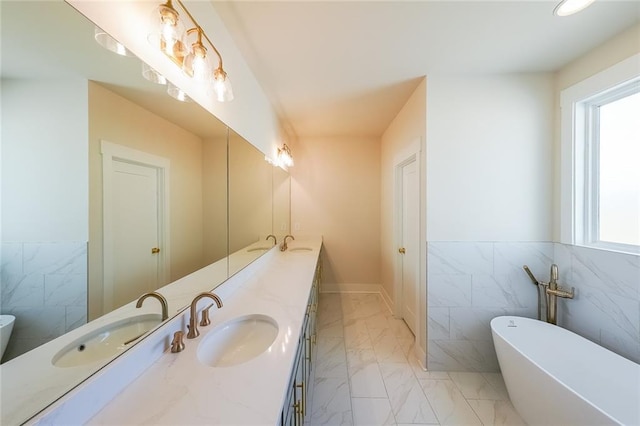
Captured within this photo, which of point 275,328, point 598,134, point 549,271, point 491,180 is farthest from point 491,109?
point 275,328

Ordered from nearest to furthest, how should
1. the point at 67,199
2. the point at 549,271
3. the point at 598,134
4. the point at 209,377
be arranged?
1. the point at 67,199
2. the point at 209,377
3. the point at 598,134
4. the point at 549,271

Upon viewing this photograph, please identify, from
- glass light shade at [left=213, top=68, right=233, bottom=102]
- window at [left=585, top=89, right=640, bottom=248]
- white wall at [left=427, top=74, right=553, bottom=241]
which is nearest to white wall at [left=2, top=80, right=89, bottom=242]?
glass light shade at [left=213, top=68, right=233, bottom=102]

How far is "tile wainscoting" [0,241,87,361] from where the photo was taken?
487 millimetres

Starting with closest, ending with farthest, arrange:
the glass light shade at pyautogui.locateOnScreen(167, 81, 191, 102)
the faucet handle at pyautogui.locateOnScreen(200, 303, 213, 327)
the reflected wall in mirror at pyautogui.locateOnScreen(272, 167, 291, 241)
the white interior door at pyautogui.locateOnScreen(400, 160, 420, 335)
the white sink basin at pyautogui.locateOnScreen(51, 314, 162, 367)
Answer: the white sink basin at pyautogui.locateOnScreen(51, 314, 162, 367) → the glass light shade at pyautogui.locateOnScreen(167, 81, 191, 102) → the faucet handle at pyautogui.locateOnScreen(200, 303, 213, 327) → the white interior door at pyautogui.locateOnScreen(400, 160, 420, 335) → the reflected wall in mirror at pyautogui.locateOnScreen(272, 167, 291, 241)

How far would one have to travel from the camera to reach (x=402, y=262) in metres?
2.77

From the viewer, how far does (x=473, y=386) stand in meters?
1.75

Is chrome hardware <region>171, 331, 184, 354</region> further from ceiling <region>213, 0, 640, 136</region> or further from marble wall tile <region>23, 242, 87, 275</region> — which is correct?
ceiling <region>213, 0, 640, 136</region>

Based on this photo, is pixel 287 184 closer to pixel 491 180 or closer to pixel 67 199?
pixel 491 180

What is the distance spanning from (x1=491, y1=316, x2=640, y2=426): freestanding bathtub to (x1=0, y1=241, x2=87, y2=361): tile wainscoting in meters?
2.07

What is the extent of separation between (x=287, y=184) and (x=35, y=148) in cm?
289

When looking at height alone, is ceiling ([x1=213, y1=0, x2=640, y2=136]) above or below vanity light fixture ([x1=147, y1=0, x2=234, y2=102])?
above

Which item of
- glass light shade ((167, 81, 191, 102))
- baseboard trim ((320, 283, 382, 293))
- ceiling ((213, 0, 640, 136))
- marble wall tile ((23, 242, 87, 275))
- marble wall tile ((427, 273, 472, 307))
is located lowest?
baseboard trim ((320, 283, 382, 293))

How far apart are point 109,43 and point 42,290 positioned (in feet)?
2.48

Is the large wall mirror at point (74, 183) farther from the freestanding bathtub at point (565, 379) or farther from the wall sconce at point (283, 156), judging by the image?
the freestanding bathtub at point (565, 379)
